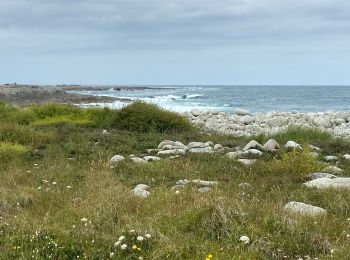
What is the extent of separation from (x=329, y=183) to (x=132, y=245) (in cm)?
395

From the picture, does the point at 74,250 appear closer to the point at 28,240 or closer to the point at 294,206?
the point at 28,240

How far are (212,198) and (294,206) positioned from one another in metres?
1.13

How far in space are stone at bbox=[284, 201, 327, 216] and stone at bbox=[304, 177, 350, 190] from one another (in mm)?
1279

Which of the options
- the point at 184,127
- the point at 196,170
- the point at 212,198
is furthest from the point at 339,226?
the point at 184,127

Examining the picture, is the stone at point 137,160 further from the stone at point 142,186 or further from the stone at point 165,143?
the stone at point 142,186

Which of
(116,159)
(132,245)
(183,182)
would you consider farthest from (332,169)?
(132,245)

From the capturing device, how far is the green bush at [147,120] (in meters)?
16.1

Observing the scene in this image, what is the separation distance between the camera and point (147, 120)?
→ 1616cm

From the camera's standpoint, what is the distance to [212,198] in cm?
602

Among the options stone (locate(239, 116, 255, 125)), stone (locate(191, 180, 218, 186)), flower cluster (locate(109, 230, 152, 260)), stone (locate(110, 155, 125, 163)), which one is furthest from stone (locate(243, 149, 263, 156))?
stone (locate(239, 116, 255, 125))

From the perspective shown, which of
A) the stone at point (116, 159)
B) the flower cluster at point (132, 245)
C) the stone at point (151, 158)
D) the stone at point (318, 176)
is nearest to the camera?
the flower cluster at point (132, 245)

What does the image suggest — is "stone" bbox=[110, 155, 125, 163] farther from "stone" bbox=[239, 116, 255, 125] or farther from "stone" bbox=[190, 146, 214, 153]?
"stone" bbox=[239, 116, 255, 125]

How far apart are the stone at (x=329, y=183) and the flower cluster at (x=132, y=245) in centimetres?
358

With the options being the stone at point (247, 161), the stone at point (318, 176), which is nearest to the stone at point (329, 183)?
the stone at point (318, 176)
